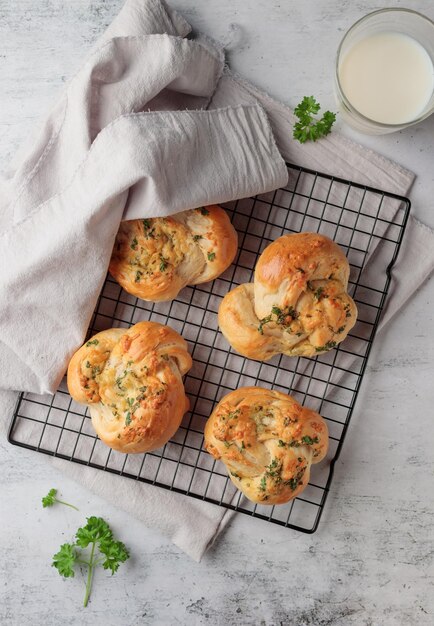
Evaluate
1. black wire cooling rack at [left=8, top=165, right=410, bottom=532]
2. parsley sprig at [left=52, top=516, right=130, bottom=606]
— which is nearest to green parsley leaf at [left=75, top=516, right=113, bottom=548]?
parsley sprig at [left=52, top=516, right=130, bottom=606]

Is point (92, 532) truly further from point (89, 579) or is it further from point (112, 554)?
point (89, 579)

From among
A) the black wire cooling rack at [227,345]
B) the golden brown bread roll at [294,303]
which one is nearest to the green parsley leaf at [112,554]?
the black wire cooling rack at [227,345]

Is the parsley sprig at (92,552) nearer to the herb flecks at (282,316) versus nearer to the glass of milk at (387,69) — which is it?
the herb flecks at (282,316)

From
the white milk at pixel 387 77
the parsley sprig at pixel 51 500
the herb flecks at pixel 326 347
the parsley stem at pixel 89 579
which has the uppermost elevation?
the white milk at pixel 387 77

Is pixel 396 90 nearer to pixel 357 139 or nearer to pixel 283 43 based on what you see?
pixel 357 139

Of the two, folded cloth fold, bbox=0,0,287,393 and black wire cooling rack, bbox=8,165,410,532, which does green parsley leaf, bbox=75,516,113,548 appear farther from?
folded cloth fold, bbox=0,0,287,393
